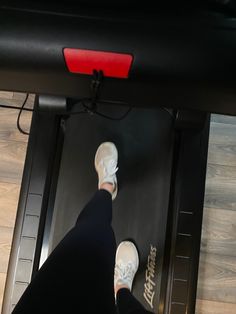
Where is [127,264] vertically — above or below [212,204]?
below

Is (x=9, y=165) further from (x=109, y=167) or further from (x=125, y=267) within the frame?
(x=125, y=267)

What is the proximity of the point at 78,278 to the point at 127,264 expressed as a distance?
0.47 m

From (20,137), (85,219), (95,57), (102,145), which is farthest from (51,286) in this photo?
(20,137)

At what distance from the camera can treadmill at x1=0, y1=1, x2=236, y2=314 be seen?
3.01 ft

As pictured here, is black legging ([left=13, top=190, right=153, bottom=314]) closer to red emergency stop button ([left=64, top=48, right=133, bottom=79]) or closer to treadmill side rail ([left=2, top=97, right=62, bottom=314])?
treadmill side rail ([left=2, top=97, right=62, bottom=314])

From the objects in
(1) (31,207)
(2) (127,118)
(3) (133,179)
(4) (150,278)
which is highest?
(2) (127,118)

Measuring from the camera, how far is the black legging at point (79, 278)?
2.50 ft

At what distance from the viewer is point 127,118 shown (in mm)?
1360

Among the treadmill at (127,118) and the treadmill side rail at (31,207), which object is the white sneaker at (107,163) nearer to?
the treadmill at (127,118)

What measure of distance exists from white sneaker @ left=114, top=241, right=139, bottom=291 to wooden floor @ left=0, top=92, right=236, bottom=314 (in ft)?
0.84

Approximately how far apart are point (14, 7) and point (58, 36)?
0.41 feet

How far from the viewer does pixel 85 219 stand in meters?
1.06

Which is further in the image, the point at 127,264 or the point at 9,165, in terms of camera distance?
the point at 9,165

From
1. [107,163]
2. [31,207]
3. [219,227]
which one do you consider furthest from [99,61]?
[219,227]
